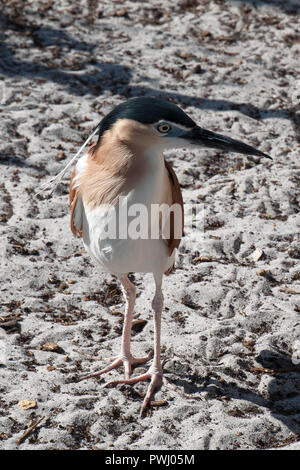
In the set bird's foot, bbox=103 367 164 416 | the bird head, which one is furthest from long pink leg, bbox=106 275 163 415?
the bird head

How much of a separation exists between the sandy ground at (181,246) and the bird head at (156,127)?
4.83 feet

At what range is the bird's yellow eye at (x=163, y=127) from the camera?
3150mm

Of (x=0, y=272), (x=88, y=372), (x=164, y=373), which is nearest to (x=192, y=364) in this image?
(x=164, y=373)

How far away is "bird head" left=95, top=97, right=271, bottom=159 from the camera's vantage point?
3137 millimetres

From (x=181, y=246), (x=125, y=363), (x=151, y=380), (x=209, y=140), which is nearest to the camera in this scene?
(x=209, y=140)

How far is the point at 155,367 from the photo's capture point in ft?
12.6

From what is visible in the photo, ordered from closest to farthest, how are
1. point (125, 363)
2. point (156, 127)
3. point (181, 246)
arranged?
1. point (156, 127)
2. point (125, 363)
3. point (181, 246)

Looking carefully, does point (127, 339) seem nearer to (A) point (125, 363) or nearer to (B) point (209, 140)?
(A) point (125, 363)

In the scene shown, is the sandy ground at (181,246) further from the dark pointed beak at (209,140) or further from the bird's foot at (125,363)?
the dark pointed beak at (209,140)

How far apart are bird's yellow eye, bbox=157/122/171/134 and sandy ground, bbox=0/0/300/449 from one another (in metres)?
1.56

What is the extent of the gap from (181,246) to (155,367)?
1.35 metres

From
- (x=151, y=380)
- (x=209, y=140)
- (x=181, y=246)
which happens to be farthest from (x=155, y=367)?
(x=209, y=140)

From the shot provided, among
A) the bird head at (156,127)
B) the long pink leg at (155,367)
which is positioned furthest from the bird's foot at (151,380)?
the bird head at (156,127)

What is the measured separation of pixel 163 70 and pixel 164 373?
414 centimetres
